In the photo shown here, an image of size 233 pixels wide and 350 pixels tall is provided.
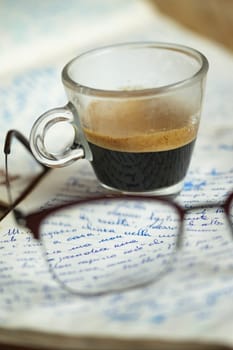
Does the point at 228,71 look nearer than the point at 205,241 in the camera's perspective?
No

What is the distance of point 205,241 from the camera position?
41 cm

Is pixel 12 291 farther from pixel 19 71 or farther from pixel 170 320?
pixel 19 71

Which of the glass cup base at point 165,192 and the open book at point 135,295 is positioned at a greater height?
the open book at point 135,295

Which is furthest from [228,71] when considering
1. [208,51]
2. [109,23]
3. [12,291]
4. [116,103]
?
[12,291]

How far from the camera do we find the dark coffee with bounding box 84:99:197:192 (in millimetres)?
465

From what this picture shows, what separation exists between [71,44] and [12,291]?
0.44 m

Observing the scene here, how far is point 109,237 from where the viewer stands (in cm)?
43

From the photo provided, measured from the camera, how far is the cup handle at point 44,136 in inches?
18.4

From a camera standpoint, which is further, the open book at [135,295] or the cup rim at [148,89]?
the cup rim at [148,89]

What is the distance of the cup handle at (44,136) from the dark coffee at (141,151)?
0.01 metres

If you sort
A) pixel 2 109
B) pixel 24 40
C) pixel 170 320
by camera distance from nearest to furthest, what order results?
pixel 170 320 < pixel 2 109 < pixel 24 40

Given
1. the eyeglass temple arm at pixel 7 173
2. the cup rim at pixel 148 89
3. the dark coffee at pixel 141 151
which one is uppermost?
the cup rim at pixel 148 89

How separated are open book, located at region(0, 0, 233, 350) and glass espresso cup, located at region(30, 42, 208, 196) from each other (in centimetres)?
3

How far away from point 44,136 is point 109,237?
→ 0.30ft
